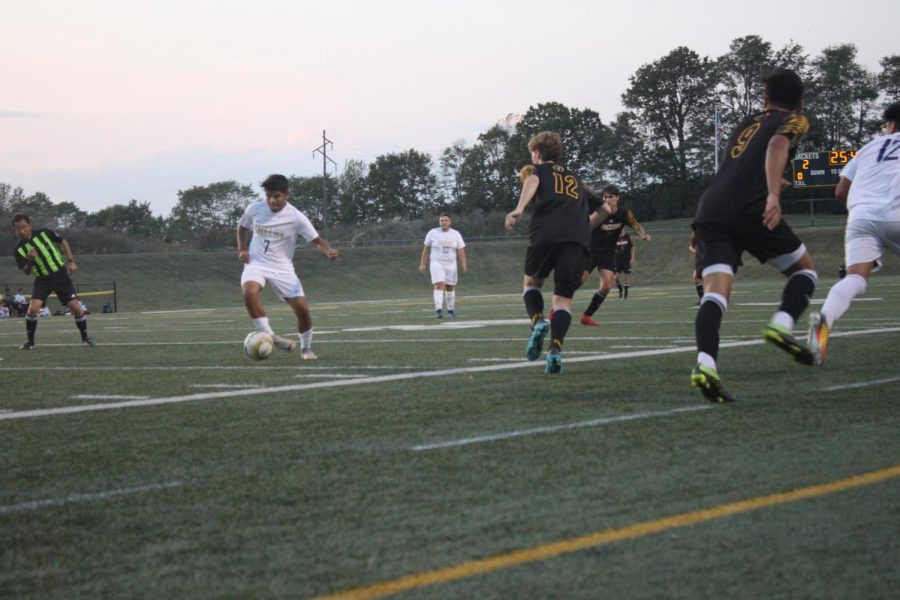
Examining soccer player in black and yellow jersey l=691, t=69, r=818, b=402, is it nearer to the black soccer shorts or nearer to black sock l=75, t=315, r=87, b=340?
the black soccer shorts

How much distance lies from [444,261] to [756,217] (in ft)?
51.6

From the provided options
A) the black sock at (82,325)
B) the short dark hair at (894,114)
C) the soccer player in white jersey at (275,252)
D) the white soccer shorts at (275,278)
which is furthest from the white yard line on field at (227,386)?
the black sock at (82,325)

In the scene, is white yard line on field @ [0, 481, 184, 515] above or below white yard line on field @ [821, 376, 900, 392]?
below

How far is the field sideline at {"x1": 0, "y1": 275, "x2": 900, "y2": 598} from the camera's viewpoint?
3.05 metres

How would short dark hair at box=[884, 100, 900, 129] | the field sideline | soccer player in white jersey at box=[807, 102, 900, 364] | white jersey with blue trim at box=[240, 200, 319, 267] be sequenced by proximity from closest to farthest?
the field sideline < soccer player in white jersey at box=[807, 102, 900, 364] < short dark hair at box=[884, 100, 900, 129] < white jersey with blue trim at box=[240, 200, 319, 267]

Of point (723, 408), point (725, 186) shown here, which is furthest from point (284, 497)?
point (725, 186)

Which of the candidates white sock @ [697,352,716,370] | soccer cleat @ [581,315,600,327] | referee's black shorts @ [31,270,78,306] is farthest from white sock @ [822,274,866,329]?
referee's black shorts @ [31,270,78,306]

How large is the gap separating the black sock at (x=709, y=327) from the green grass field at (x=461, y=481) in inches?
13.8

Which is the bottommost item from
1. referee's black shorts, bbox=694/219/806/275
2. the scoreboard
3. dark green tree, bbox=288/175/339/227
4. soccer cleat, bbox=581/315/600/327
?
soccer cleat, bbox=581/315/600/327

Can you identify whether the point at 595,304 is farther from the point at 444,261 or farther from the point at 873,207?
the point at 873,207

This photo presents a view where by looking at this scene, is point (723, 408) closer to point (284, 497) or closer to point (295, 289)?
point (284, 497)

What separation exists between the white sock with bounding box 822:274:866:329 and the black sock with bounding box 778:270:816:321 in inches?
9.3

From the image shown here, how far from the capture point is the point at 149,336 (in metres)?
17.7

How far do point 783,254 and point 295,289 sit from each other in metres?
6.06
